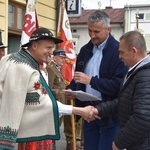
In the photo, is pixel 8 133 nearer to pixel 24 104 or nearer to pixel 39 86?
pixel 24 104

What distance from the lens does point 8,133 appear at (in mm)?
2473

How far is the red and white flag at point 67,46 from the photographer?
688 centimetres

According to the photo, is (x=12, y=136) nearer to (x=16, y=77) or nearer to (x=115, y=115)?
(x=16, y=77)

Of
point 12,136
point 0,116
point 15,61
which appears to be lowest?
point 12,136

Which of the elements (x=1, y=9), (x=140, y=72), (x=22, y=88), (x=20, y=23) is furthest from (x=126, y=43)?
(x=20, y=23)

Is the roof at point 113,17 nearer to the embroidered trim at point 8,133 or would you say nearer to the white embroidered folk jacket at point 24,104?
the white embroidered folk jacket at point 24,104

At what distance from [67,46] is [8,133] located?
4.92m

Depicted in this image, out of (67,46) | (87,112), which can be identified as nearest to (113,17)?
(67,46)

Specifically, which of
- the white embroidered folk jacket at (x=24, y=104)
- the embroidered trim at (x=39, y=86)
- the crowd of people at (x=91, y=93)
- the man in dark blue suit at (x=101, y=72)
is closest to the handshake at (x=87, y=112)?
the crowd of people at (x=91, y=93)

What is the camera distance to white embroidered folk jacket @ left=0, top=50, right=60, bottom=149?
2445 millimetres

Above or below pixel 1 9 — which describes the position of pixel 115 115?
below

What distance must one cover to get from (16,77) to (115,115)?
1.10 meters

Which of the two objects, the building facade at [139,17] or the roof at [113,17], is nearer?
the roof at [113,17]

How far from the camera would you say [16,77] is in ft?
8.04
